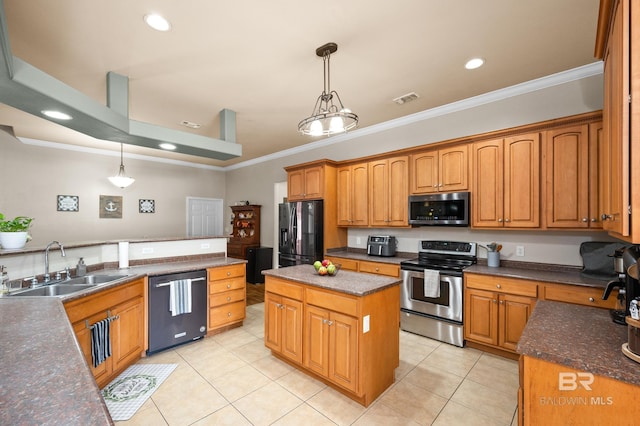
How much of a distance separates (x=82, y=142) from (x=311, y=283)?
5.79 meters

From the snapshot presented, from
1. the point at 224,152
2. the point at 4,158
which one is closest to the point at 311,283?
the point at 224,152

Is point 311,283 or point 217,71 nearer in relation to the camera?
point 311,283

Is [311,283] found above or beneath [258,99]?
beneath

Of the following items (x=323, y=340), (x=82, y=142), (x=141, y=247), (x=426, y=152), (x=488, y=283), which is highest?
(x=82, y=142)

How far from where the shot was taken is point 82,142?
5.54 metres

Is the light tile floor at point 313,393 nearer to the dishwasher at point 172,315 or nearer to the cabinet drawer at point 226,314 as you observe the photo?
the dishwasher at point 172,315

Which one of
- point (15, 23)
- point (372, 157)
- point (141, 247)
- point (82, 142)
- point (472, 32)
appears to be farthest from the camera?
point (82, 142)

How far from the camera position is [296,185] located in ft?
16.5

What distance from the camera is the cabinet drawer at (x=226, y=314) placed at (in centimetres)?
350

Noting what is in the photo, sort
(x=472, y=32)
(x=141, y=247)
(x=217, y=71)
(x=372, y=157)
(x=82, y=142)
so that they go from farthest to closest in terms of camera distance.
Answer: (x=82, y=142)
(x=372, y=157)
(x=141, y=247)
(x=217, y=71)
(x=472, y=32)

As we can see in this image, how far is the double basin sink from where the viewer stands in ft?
7.64

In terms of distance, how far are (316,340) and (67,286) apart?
2.23 metres

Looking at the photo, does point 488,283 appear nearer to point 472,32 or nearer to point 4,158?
point 472,32

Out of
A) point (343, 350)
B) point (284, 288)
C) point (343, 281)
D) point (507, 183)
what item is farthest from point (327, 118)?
point (507, 183)
